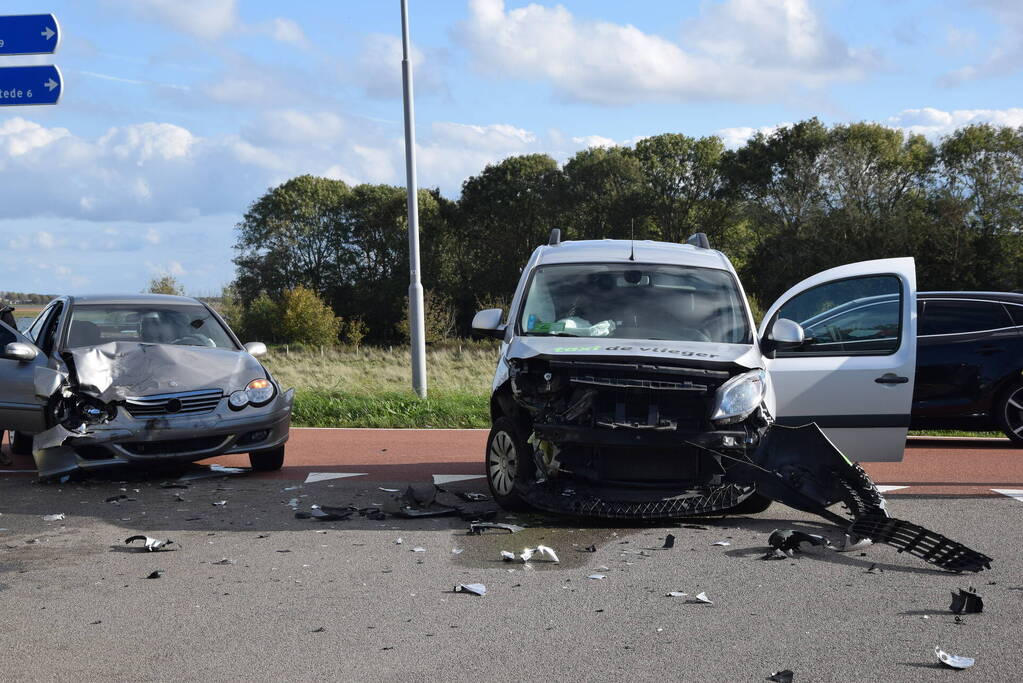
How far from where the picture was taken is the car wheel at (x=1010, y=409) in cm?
1141

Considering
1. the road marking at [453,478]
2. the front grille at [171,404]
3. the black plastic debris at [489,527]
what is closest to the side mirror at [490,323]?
the road marking at [453,478]

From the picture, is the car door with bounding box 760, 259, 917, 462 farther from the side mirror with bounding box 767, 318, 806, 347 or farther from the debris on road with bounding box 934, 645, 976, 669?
the debris on road with bounding box 934, 645, 976, 669

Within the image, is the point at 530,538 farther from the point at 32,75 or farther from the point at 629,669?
the point at 32,75

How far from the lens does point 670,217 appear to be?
54.9 metres

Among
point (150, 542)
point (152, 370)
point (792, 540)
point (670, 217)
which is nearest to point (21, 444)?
point (152, 370)

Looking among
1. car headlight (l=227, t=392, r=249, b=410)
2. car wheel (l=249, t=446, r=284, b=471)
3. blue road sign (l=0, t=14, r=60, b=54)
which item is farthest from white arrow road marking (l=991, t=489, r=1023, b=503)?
blue road sign (l=0, t=14, r=60, b=54)

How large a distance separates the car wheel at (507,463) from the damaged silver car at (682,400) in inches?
0.4

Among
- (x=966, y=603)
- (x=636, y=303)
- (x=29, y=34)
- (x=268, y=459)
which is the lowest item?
(x=268, y=459)

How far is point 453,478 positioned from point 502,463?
1.91 m

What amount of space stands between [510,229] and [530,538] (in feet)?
170

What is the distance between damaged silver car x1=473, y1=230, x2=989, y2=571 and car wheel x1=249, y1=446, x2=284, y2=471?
2.51 metres

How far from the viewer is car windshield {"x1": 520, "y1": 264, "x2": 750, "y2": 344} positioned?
818 cm

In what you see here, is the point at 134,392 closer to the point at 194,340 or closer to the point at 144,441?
the point at 144,441

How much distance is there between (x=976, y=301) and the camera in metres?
11.8
